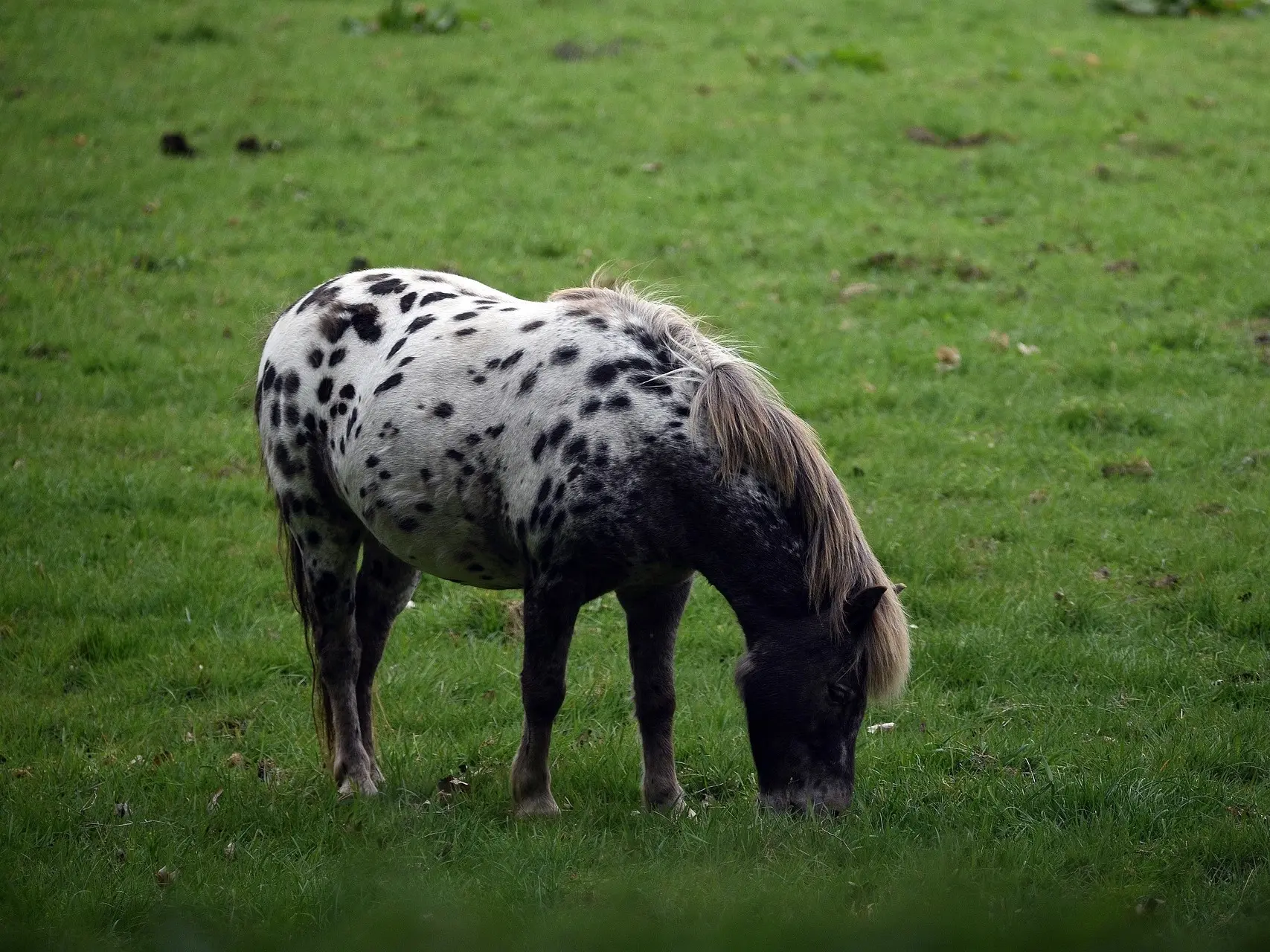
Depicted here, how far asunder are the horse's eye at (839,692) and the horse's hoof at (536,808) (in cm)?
123

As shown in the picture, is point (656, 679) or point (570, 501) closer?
point (570, 501)

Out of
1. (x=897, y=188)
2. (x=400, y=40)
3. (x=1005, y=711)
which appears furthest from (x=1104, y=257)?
(x=400, y=40)

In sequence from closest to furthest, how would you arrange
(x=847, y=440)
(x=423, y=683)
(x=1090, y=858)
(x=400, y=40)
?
(x=1090, y=858) < (x=423, y=683) < (x=847, y=440) < (x=400, y=40)

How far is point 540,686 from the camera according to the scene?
504 centimetres

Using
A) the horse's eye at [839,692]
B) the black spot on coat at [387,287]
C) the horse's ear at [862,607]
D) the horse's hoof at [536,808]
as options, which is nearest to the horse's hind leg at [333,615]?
the horse's hoof at [536,808]

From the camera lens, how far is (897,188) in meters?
14.3

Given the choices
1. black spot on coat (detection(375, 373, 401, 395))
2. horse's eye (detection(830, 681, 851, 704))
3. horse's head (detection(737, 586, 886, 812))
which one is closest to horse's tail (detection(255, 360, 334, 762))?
black spot on coat (detection(375, 373, 401, 395))

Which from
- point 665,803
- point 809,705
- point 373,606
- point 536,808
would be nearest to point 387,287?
point 373,606

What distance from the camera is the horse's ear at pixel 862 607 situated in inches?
181

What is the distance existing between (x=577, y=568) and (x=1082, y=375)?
21.7 feet

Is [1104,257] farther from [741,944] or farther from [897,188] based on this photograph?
[741,944]

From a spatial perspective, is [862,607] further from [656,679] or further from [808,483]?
[656,679]

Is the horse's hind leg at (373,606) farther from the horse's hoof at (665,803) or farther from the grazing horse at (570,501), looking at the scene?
the horse's hoof at (665,803)

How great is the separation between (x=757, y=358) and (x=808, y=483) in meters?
5.83
